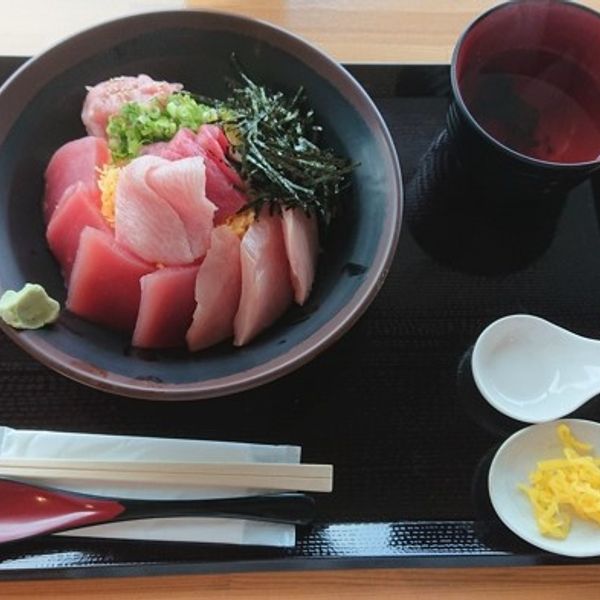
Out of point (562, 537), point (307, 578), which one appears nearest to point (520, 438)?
point (562, 537)

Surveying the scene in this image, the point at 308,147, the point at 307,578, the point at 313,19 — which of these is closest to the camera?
the point at 307,578

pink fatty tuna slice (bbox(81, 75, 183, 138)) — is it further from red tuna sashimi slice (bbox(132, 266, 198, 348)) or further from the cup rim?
the cup rim

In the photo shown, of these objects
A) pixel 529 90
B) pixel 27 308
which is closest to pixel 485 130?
pixel 529 90

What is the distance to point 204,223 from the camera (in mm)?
1099

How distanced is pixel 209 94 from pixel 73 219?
0.33 metres

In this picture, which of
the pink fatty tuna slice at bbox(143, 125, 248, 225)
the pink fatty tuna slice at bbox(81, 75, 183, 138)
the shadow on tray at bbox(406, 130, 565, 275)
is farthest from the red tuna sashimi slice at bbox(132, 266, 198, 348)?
the shadow on tray at bbox(406, 130, 565, 275)

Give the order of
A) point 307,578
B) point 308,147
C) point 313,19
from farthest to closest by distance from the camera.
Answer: point 313,19, point 308,147, point 307,578

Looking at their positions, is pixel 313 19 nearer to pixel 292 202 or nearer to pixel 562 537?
pixel 292 202

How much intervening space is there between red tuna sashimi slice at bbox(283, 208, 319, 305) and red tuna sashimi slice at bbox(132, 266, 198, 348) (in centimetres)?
13

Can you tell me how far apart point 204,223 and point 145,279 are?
11 centimetres

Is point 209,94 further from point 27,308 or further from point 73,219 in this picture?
point 27,308

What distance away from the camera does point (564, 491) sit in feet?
3.60

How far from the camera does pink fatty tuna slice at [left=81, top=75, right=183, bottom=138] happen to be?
46.8 inches

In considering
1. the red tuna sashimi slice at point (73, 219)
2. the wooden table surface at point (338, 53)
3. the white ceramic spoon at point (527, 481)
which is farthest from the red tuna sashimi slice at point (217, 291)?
the white ceramic spoon at point (527, 481)
